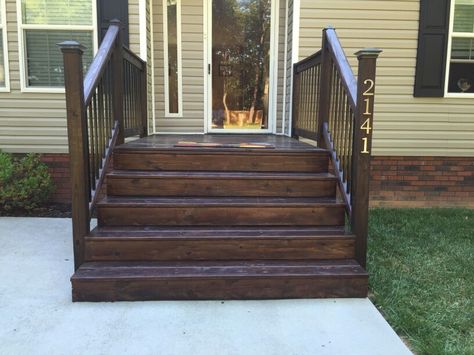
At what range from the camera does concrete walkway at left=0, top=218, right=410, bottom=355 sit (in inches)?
84.6

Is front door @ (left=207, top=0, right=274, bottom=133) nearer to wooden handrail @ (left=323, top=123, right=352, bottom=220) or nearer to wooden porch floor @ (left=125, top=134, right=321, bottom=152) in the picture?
wooden porch floor @ (left=125, top=134, right=321, bottom=152)

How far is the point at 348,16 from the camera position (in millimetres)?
4992

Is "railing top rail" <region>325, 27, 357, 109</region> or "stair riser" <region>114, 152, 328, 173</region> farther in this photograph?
"stair riser" <region>114, 152, 328, 173</region>

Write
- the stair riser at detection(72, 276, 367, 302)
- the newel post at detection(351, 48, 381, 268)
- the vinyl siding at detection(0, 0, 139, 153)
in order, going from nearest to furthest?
the stair riser at detection(72, 276, 367, 302), the newel post at detection(351, 48, 381, 268), the vinyl siding at detection(0, 0, 139, 153)

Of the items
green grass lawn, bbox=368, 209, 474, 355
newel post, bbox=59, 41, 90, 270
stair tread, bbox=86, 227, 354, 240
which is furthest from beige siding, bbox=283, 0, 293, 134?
newel post, bbox=59, 41, 90, 270

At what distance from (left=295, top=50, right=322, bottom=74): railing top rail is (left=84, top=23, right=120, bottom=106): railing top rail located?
5.85 feet

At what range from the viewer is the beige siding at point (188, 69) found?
538 centimetres

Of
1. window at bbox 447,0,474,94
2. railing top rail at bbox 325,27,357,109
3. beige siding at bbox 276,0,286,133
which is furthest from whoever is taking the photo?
beige siding at bbox 276,0,286,133

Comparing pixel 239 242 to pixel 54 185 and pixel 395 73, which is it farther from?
pixel 395 73

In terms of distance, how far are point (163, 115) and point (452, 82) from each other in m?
3.60

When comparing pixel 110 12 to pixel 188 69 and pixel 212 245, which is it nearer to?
pixel 188 69

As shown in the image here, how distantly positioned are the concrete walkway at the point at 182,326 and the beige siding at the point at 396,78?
3.12 meters

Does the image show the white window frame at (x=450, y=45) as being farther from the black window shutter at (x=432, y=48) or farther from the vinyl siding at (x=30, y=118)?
the vinyl siding at (x=30, y=118)

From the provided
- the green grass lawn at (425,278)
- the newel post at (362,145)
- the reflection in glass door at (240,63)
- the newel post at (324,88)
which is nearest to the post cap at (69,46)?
the newel post at (362,145)
